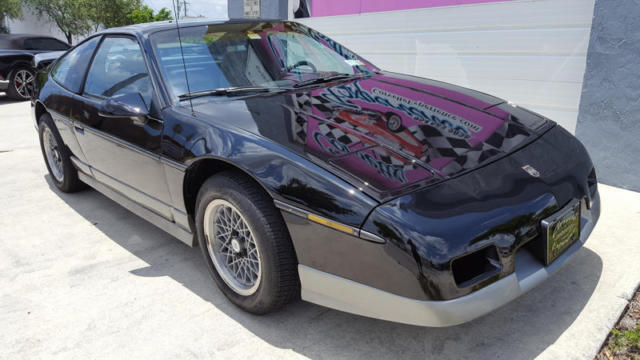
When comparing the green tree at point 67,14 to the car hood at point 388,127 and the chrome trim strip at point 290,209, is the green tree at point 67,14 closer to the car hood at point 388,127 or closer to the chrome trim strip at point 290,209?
the car hood at point 388,127

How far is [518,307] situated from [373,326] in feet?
2.50

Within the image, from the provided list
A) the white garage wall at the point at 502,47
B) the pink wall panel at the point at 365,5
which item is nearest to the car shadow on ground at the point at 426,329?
the white garage wall at the point at 502,47

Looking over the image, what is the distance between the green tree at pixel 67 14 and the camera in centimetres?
2758

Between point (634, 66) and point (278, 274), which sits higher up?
point (634, 66)

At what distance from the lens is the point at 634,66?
12.7ft

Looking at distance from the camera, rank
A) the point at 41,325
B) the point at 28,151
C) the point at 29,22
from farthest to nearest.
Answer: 1. the point at 29,22
2. the point at 28,151
3. the point at 41,325

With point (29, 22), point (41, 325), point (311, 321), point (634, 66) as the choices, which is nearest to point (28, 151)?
point (41, 325)

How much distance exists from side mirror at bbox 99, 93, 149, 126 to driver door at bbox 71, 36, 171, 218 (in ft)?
0.11

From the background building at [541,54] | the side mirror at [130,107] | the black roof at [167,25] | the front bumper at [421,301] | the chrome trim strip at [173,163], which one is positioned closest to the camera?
the front bumper at [421,301]

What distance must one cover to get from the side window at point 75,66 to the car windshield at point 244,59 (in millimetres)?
1004

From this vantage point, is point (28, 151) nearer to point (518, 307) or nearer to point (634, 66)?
point (518, 307)

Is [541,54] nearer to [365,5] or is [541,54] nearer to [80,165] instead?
[365,5]

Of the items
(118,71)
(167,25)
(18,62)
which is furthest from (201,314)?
(18,62)

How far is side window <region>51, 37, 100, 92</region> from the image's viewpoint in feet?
11.9
